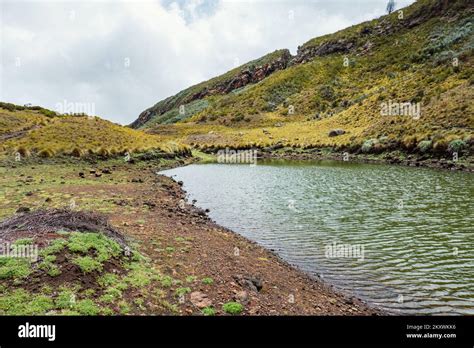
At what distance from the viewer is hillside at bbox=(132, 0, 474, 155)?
196 ft

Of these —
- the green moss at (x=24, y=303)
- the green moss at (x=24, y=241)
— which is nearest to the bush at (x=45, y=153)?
the green moss at (x=24, y=241)

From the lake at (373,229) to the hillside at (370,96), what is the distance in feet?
71.8

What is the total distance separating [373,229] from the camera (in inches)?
806

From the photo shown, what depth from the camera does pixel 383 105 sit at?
268 ft

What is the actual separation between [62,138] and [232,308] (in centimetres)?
5536

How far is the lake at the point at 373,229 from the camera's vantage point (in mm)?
13047

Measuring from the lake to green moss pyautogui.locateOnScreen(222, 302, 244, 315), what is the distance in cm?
472

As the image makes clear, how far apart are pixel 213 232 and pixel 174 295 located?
8442mm

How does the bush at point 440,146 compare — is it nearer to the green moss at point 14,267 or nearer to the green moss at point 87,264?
the green moss at point 87,264

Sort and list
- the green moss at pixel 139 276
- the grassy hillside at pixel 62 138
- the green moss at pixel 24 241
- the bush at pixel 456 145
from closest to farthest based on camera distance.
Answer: the green moss at pixel 139 276 → the green moss at pixel 24 241 → the bush at pixel 456 145 → the grassy hillside at pixel 62 138

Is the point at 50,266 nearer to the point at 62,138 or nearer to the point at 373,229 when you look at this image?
the point at 373,229

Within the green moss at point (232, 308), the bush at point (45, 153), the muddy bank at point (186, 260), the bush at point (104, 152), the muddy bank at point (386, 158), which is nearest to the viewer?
the green moss at point (232, 308)
